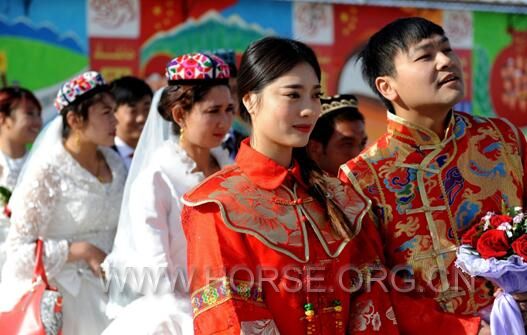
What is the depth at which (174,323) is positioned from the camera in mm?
3408

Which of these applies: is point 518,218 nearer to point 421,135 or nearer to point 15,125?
point 421,135

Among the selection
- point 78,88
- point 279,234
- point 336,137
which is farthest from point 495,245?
point 78,88

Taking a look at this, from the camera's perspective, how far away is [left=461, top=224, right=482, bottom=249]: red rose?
8.55ft

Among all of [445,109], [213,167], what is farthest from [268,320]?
[213,167]

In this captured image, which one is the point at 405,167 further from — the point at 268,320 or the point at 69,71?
the point at 69,71

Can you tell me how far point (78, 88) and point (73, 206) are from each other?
65 cm

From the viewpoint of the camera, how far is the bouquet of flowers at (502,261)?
2.49 meters

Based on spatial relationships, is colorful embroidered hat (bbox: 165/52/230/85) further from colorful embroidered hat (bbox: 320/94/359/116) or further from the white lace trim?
the white lace trim

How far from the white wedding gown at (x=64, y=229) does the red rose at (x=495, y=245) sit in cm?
225

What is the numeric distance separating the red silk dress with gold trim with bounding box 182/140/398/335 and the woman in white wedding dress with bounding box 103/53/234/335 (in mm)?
844

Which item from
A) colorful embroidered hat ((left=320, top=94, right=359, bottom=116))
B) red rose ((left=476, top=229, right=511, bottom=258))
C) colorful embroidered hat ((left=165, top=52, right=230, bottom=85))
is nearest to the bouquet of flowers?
red rose ((left=476, top=229, right=511, bottom=258))

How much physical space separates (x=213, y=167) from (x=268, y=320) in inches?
59.0

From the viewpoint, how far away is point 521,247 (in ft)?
8.14

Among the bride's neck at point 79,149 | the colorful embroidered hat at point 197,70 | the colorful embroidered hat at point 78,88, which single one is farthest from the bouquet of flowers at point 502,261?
the colorful embroidered hat at point 78,88
